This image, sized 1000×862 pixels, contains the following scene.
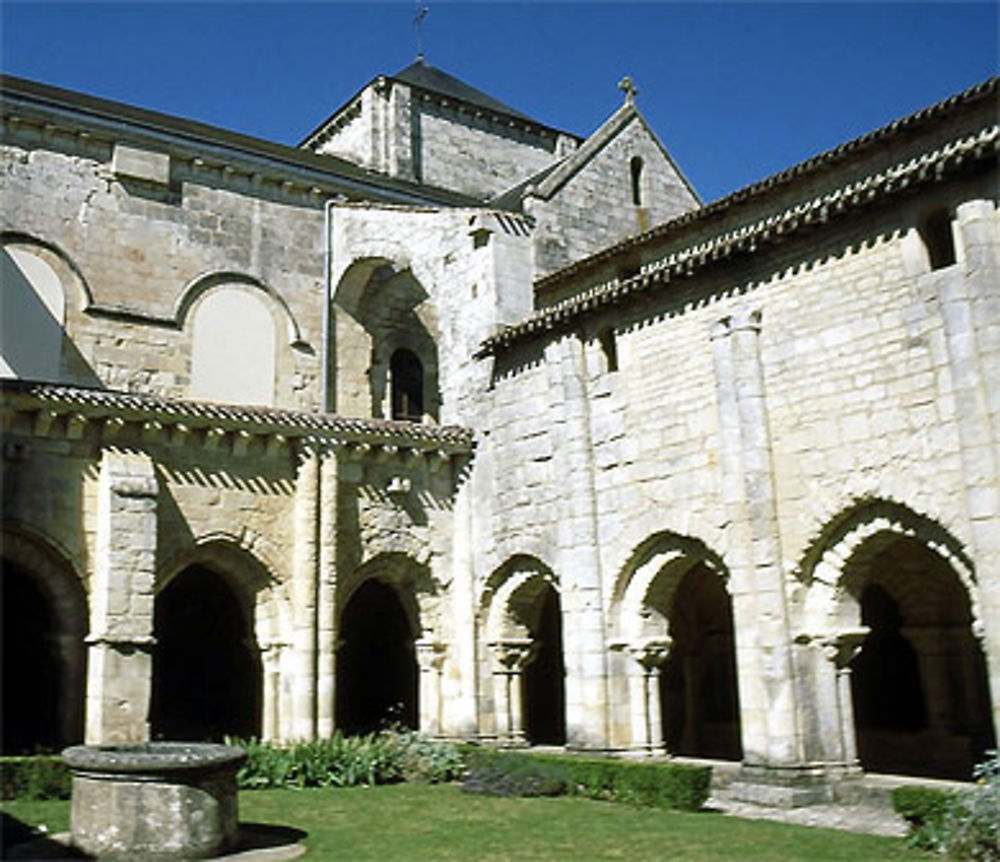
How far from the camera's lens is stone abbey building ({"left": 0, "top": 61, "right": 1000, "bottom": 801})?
12.5 m

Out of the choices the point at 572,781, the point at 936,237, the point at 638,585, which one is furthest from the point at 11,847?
the point at 936,237

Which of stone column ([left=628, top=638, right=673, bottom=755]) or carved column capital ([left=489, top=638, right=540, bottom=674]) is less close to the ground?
carved column capital ([left=489, top=638, right=540, bottom=674])

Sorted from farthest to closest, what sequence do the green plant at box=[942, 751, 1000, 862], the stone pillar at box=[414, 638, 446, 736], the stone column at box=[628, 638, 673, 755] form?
1. the stone pillar at box=[414, 638, 446, 736]
2. the stone column at box=[628, 638, 673, 755]
3. the green plant at box=[942, 751, 1000, 862]

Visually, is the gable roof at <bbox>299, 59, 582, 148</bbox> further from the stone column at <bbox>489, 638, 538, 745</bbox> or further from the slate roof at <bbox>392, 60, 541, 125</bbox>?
the stone column at <bbox>489, 638, 538, 745</bbox>

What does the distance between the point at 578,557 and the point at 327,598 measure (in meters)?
3.82

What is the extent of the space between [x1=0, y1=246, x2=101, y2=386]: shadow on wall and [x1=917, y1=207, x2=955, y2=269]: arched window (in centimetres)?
1266

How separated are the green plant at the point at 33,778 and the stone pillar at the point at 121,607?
3.28 feet

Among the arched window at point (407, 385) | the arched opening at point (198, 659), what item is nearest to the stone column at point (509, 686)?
the arched opening at point (198, 659)

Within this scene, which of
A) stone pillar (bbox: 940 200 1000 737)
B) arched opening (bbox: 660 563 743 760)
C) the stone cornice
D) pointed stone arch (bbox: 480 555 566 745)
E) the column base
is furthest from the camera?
arched opening (bbox: 660 563 743 760)

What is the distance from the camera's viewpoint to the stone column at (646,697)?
14820 mm

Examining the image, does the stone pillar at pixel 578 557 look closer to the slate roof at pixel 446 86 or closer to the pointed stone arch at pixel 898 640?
the pointed stone arch at pixel 898 640

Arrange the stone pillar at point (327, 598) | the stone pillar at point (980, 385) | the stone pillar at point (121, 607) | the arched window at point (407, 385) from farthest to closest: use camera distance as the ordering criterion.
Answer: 1. the arched window at point (407, 385)
2. the stone pillar at point (327, 598)
3. the stone pillar at point (121, 607)
4. the stone pillar at point (980, 385)

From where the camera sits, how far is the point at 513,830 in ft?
35.8

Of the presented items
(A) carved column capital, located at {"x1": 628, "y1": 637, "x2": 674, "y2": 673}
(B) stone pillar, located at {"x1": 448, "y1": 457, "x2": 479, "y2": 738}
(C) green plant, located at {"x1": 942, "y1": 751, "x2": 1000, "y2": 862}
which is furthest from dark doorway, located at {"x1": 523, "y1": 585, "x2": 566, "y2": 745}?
(C) green plant, located at {"x1": 942, "y1": 751, "x2": 1000, "y2": 862}
